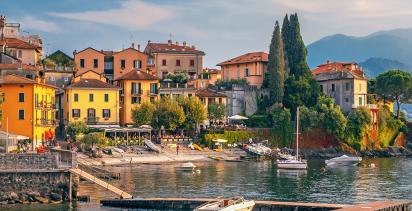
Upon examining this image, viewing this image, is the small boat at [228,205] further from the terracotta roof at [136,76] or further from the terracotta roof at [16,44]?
the terracotta roof at [16,44]

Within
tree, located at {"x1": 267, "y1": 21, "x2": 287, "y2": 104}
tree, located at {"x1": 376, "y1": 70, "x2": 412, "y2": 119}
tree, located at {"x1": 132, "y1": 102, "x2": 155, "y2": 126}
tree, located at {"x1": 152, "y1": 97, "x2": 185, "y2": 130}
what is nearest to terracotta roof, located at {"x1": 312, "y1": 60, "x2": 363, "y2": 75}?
tree, located at {"x1": 376, "y1": 70, "x2": 412, "y2": 119}

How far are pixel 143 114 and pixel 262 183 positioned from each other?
37956mm

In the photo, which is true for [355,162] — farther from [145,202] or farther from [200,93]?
[145,202]

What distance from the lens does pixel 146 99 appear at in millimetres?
112000

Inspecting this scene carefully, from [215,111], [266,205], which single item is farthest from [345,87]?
[266,205]

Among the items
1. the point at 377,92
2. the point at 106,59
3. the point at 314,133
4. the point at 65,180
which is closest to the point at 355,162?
the point at 314,133

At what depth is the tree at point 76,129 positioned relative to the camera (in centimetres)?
9981

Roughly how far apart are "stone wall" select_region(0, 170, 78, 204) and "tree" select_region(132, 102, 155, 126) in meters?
50.7

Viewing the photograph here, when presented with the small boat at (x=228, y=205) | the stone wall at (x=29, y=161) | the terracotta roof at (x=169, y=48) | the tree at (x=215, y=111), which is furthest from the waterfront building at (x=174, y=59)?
the small boat at (x=228, y=205)

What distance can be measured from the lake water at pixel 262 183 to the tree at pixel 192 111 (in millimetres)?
15533

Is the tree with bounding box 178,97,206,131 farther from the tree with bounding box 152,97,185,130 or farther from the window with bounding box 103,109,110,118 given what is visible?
the window with bounding box 103,109,110,118

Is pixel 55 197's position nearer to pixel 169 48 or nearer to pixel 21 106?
pixel 21 106

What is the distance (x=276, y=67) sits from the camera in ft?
388

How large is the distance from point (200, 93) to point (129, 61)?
12233mm
